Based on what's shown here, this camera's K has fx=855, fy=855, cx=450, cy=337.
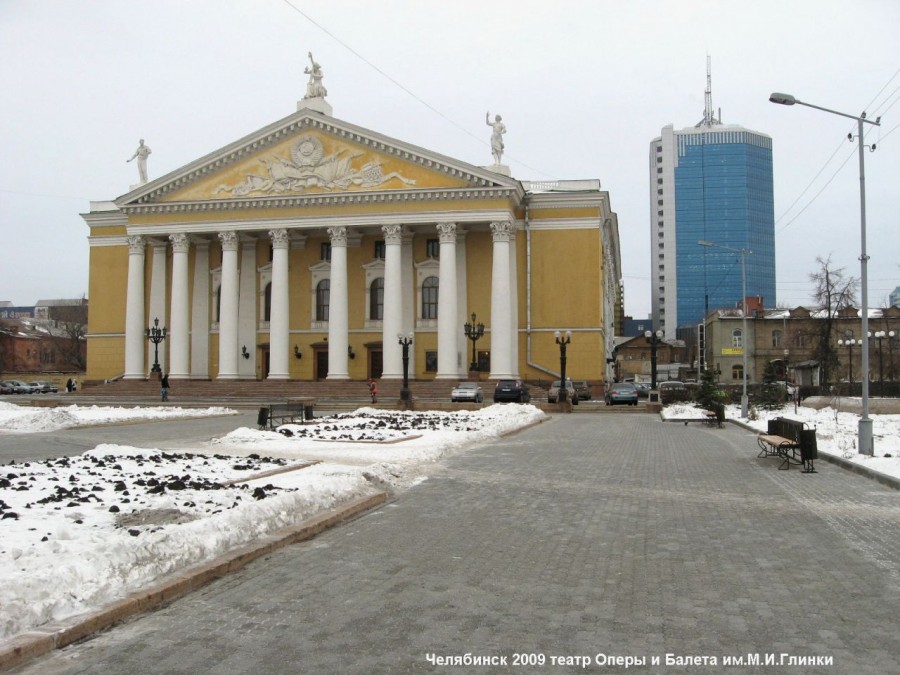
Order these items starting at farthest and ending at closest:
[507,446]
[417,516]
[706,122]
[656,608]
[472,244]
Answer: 1. [706,122]
2. [472,244]
3. [507,446]
4. [417,516]
5. [656,608]

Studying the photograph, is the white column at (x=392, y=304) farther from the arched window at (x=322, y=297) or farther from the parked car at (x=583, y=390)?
the parked car at (x=583, y=390)

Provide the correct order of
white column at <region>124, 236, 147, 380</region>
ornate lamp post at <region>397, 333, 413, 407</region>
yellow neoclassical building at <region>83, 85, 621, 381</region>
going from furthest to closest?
white column at <region>124, 236, 147, 380</region> → yellow neoclassical building at <region>83, 85, 621, 381</region> → ornate lamp post at <region>397, 333, 413, 407</region>

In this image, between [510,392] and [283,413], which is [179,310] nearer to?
[510,392]

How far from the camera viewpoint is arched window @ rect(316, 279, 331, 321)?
195 feet

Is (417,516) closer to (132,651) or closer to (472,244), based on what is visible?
(132,651)

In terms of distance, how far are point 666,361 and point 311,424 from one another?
118 meters

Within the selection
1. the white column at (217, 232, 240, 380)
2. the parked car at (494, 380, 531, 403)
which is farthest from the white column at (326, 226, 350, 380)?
the parked car at (494, 380, 531, 403)

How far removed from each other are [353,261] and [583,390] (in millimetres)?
18301

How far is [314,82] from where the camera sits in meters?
58.0

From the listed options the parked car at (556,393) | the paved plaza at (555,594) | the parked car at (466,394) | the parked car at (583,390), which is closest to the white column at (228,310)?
the parked car at (466,394)

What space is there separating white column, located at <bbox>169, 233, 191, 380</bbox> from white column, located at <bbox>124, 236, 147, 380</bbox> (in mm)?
2356

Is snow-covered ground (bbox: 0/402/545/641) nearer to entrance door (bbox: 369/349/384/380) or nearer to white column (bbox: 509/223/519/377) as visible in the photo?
white column (bbox: 509/223/519/377)

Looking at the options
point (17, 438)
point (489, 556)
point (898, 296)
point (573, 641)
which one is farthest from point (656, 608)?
point (898, 296)

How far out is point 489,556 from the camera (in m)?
8.48
